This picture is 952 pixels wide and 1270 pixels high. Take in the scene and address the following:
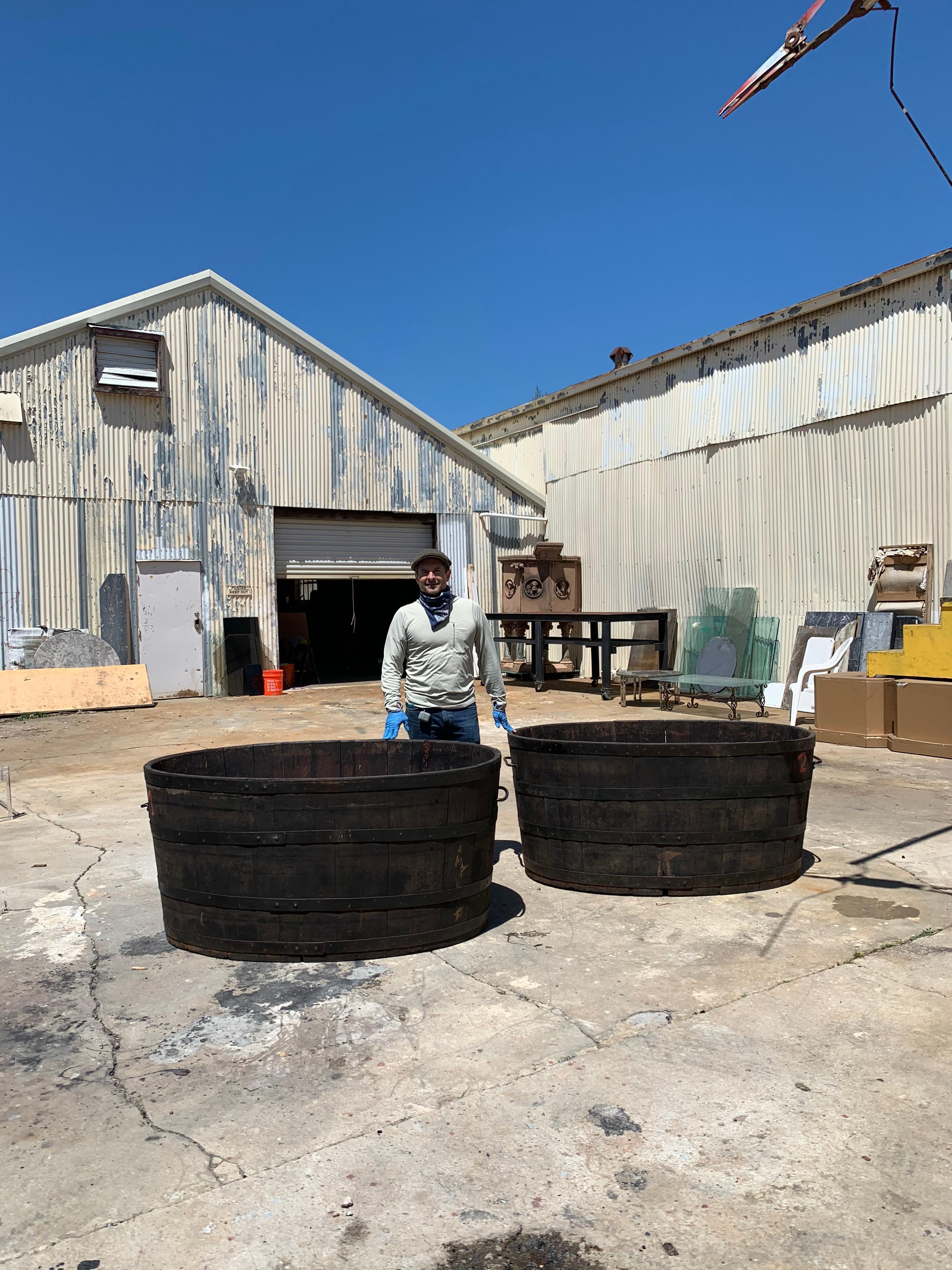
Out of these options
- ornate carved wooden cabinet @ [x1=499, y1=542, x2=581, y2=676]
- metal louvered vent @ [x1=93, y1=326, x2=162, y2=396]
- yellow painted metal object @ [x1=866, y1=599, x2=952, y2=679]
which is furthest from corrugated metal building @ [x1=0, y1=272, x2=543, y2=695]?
yellow painted metal object @ [x1=866, y1=599, x2=952, y2=679]

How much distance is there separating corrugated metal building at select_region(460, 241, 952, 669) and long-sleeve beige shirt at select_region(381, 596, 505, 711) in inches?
379

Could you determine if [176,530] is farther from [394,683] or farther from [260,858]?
[260,858]

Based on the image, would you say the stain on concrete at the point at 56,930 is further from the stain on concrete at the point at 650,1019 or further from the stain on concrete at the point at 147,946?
the stain on concrete at the point at 650,1019

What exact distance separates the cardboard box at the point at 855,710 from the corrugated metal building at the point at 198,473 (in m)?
10.6

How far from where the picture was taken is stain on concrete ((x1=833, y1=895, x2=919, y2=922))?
505 cm

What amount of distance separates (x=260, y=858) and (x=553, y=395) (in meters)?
18.1

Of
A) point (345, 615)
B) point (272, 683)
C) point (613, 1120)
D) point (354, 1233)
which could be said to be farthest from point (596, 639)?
point (354, 1233)

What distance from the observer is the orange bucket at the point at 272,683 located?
18.0 m

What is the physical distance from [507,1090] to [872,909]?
2725 millimetres

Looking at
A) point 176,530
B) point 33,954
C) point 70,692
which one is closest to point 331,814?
point 33,954

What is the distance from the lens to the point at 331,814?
4.31m

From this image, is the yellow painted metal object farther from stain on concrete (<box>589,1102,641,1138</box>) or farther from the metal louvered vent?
the metal louvered vent

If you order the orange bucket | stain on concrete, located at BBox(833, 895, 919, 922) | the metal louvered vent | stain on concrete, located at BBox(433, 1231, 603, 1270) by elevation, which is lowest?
stain on concrete, located at BBox(433, 1231, 603, 1270)

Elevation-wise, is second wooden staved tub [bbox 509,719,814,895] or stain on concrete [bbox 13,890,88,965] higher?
second wooden staved tub [bbox 509,719,814,895]
